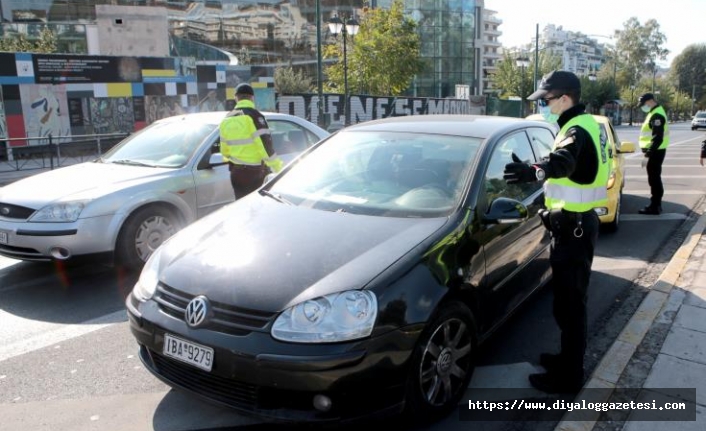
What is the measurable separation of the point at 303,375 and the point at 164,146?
14.5 feet

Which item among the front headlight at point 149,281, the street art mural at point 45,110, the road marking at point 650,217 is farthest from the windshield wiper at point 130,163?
the street art mural at point 45,110

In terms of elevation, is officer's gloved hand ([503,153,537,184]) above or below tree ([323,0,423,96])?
below

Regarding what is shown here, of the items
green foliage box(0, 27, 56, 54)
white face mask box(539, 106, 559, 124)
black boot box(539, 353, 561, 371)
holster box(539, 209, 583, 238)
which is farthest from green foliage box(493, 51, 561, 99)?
holster box(539, 209, 583, 238)

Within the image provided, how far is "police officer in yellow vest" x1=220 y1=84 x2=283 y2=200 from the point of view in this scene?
5855 millimetres

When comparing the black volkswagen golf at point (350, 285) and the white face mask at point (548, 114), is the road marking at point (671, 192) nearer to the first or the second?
the white face mask at point (548, 114)

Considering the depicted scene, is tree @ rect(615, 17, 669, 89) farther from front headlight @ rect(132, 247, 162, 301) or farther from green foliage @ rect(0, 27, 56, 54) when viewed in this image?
front headlight @ rect(132, 247, 162, 301)

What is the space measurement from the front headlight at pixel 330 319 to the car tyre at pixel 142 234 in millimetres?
3277

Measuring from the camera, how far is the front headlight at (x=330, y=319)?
8.25ft

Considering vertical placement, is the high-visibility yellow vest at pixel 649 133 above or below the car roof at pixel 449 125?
below

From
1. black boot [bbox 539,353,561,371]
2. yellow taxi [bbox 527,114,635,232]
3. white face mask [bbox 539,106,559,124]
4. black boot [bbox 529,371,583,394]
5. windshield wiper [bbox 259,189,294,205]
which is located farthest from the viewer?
yellow taxi [bbox 527,114,635,232]

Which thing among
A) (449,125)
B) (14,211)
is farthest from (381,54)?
(449,125)

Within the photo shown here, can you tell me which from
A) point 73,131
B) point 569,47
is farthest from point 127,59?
point 569,47

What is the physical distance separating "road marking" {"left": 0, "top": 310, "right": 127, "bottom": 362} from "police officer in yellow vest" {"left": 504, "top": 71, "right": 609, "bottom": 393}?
320cm

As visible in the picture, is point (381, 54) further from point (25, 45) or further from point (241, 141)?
point (241, 141)
